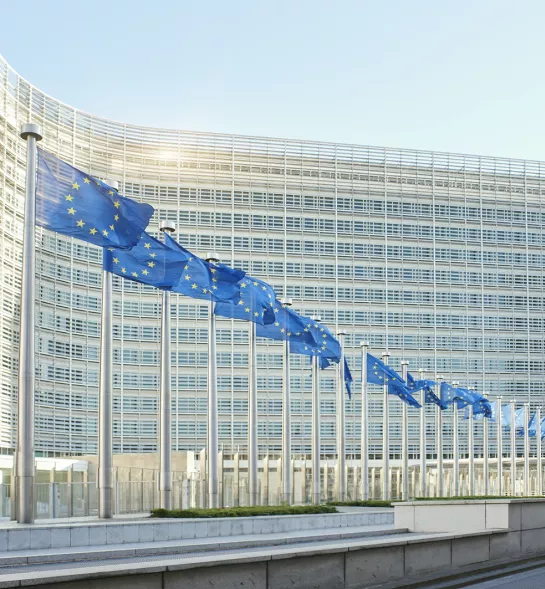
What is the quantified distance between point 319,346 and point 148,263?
1772 cm

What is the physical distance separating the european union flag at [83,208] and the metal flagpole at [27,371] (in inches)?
10.7

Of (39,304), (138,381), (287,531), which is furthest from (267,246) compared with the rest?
(287,531)

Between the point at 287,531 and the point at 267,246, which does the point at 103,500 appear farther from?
the point at 267,246

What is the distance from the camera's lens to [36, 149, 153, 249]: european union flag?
80.4 feet

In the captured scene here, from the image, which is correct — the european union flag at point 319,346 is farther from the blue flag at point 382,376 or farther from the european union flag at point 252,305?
the blue flag at point 382,376

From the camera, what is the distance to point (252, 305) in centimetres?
3991

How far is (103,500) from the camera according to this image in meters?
27.6

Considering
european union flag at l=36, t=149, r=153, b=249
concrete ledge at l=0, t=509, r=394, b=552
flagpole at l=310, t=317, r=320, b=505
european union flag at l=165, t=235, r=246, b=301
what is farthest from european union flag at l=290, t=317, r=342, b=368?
european union flag at l=36, t=149, r=153, b=249

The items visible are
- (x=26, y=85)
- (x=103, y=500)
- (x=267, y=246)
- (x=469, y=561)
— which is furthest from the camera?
(x=267, y=246)

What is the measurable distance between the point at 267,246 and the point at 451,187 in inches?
772

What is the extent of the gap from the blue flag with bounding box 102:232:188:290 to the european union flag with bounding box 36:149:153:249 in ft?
6.56

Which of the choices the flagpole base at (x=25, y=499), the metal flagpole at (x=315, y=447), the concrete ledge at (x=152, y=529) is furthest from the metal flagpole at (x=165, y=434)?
the metal flagpole at (x=315, y=447)

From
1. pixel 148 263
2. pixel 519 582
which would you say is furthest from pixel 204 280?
pixel 519 582

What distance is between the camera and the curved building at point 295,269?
7731cm
